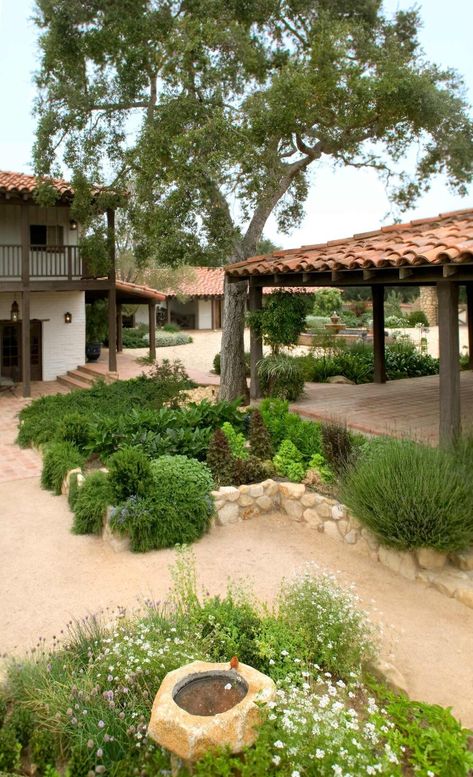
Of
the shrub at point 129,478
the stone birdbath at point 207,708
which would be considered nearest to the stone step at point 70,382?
the shrub at point 129,478

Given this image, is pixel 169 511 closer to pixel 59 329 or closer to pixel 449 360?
pixel 449 360

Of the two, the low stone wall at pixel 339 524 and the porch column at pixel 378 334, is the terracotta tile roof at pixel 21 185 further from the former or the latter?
the low stone wall at pixel 339 524

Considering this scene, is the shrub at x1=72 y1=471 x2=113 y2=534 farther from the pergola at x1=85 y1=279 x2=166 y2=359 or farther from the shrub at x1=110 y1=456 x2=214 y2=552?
the pergola at x1=85 y1=279 x2=166 y2=359

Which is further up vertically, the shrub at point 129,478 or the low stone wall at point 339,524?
the shrub at point 129,478

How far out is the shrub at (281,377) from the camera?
1059 centimetres

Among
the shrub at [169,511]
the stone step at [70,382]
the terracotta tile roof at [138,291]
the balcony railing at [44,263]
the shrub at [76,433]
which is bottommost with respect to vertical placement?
the shrub at [169,511]

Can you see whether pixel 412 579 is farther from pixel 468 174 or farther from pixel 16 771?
pixel 468 174

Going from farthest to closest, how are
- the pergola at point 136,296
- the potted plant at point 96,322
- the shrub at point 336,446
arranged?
the potted plant at point 96,322, the pergola at point 136,296, the shrub at point 336,446

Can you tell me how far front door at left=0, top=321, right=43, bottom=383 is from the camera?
1900 centimetres

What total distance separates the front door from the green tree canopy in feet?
20.2

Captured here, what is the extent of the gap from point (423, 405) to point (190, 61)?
750cm

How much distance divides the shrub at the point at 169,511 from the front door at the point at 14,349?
13.7 meters

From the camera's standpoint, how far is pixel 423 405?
1041 cm

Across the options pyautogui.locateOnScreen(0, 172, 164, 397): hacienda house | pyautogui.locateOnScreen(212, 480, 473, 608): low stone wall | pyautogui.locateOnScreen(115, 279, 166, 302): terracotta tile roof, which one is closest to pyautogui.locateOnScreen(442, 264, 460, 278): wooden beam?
pyautogui.locateOnScreen(212, 480, 473, 608): low stone wall
